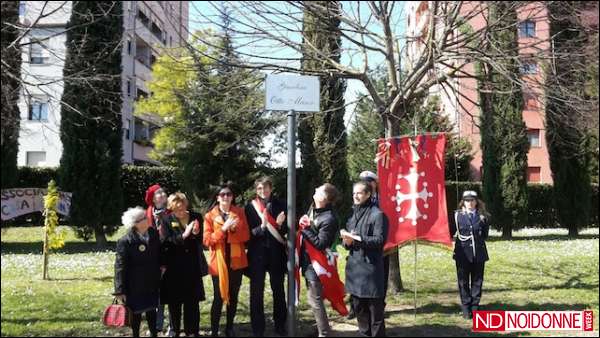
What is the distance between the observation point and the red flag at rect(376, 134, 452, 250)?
6.29 meters

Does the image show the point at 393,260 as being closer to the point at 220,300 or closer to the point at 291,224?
the point at 220,300

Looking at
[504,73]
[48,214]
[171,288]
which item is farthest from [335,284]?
[48,214]

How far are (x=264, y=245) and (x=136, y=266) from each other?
139 centimetres

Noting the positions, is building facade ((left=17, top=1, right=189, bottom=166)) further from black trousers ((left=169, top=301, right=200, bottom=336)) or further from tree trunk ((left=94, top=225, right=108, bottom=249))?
black trousers ((left=169, top=301, right=200, bottom=336))

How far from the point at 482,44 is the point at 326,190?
4.21 meters

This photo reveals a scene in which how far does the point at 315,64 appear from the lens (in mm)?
9406

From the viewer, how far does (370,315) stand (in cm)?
521

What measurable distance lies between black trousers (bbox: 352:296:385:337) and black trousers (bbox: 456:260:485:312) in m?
1.86

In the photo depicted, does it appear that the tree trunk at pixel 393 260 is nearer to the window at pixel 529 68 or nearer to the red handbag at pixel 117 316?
the window at pixel 529 68

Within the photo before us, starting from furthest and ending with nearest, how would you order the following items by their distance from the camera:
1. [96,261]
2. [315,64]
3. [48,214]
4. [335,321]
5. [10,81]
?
[96,261]
[315,64]
[48,214]
[10,81]
[335,321]

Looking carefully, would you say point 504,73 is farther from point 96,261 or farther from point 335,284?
point 96,261

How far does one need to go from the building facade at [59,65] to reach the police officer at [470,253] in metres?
4.39

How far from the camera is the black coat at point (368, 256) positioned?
16.0 ft

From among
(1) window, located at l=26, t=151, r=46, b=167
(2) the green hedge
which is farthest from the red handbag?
(1) window, located at l=26, t=151, r=46, b=167
